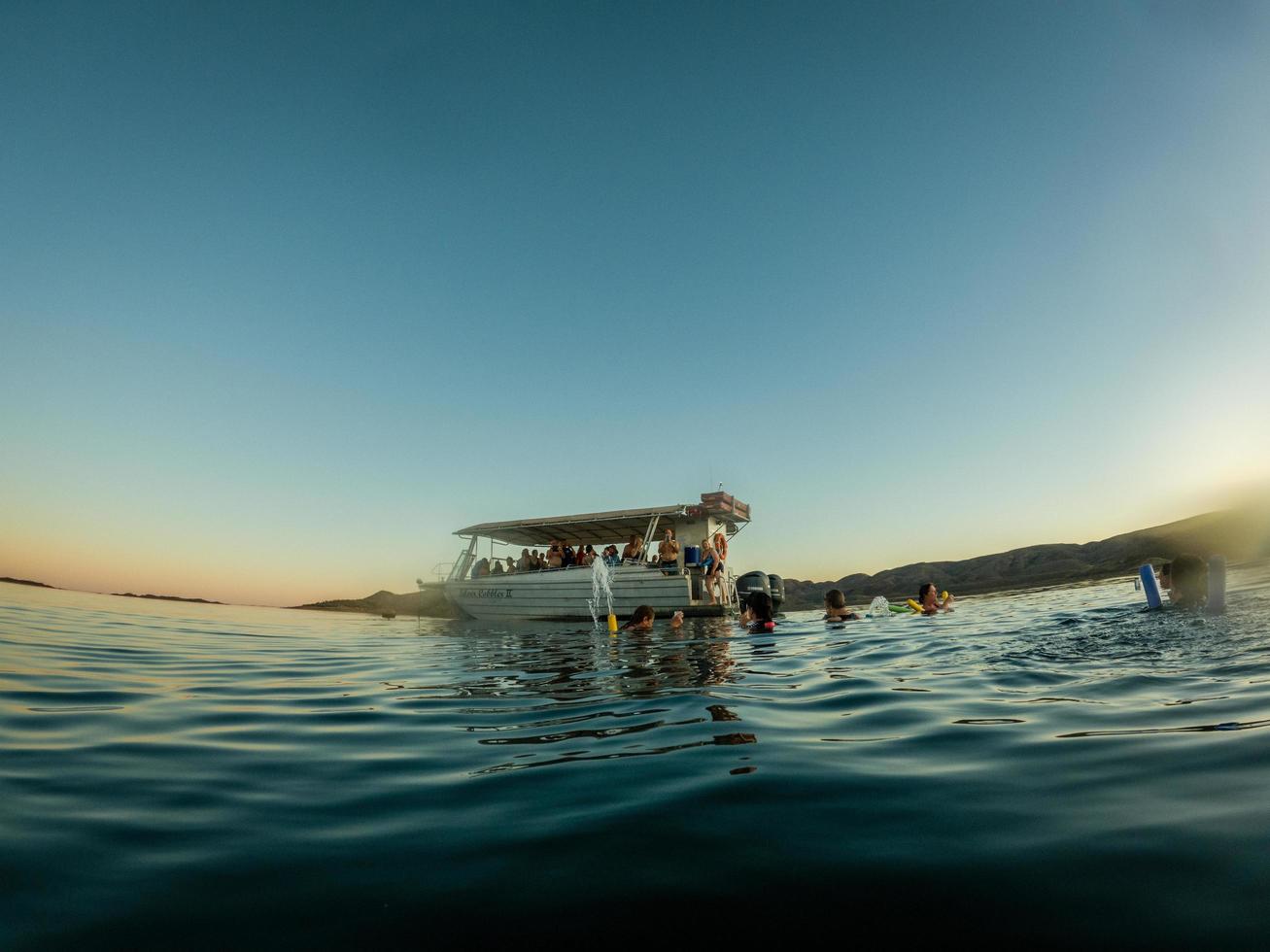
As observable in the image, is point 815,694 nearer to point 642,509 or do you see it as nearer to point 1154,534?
point 642,509

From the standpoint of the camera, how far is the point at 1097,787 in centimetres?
246

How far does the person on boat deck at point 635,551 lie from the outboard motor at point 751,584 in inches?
144

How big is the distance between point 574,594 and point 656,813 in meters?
17.7

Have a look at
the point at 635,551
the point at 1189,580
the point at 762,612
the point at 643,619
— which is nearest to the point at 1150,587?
the point at 1189,580

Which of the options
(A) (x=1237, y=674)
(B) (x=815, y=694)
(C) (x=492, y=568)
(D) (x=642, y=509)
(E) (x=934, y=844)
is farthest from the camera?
→ (C) (x=492, y=568)

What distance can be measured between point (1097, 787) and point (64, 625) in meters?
18.9

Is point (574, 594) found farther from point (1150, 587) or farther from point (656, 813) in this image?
point (656, 813)

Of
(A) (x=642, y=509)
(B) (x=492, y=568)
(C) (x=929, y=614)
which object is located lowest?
(C) (x=929, y=614)

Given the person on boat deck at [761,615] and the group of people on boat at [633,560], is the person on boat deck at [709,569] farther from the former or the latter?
the person on boat deck at [761,615]

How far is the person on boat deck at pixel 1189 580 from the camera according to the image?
10.1 m

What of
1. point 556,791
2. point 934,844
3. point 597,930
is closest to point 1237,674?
point 934,844

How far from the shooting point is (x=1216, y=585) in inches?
334

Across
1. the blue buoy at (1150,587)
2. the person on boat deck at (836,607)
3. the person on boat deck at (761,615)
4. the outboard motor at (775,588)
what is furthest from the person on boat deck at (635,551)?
the blue buoy at (1150,587)

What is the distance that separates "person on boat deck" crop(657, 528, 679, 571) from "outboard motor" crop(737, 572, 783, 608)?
3.06 metres
